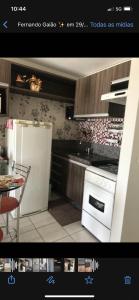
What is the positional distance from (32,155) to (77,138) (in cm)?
139

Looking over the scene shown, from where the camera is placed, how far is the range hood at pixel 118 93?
5.40 feet

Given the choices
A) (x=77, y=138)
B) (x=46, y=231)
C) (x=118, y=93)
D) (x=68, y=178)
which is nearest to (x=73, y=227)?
(x=46, y=231)

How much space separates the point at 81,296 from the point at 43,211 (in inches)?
85.2

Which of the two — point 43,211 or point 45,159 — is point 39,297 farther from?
point 43,211

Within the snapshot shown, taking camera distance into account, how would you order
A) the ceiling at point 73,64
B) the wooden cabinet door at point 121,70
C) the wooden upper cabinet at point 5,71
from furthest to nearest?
the ceiling at point 73,64 < the wooden upper cabinet at point 5,71 < the wooden cabinet door at point 121,70

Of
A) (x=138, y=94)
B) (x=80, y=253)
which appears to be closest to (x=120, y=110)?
(x=138, y=94)

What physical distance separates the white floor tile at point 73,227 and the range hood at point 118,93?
152cm

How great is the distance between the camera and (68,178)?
264 centimetres

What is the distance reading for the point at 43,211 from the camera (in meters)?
2.42

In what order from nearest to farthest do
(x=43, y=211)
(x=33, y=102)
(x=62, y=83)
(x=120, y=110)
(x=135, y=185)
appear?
(x=135, y=185) → (x=120, y=110) → (x=43, y=211) → (x=33, y=102) → (x=62, y=83)

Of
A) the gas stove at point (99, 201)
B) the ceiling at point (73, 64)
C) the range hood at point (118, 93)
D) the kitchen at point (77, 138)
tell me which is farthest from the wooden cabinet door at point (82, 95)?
the gas stove at point (99, 201)

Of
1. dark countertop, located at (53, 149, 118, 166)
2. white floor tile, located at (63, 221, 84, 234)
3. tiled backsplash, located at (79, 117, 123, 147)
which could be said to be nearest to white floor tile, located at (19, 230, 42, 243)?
white floor tile, located at (63, 221, 84, 234)

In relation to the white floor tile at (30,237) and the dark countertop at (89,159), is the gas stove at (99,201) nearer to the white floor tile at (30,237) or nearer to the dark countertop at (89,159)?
the dark countertop at (89,159)
